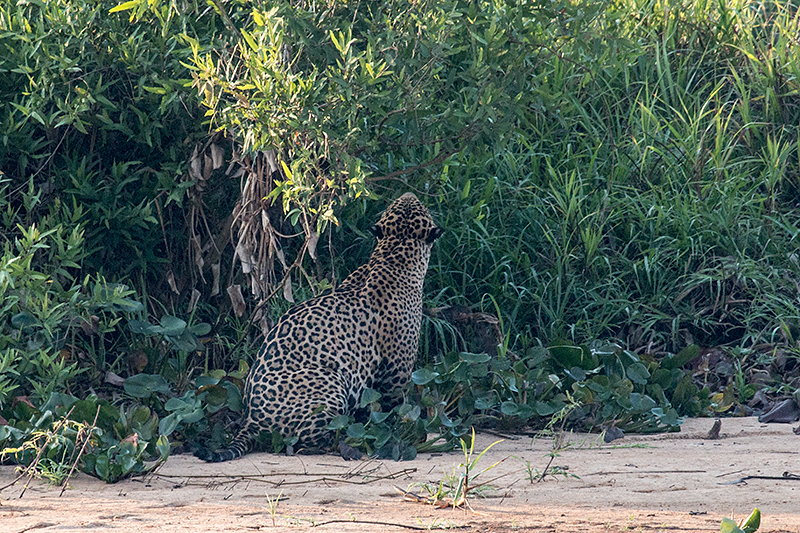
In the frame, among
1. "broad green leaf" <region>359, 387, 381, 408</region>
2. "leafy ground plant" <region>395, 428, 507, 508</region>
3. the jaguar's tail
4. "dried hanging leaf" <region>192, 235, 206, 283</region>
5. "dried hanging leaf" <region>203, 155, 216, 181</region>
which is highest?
"dried hanging leaf" <region>203, 155, 216, 181</region>

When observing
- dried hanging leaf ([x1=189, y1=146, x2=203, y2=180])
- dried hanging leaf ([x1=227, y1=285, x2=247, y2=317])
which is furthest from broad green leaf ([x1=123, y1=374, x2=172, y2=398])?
dried hanging leaf ([x1=189, y1=146, x2=203, y2=180])

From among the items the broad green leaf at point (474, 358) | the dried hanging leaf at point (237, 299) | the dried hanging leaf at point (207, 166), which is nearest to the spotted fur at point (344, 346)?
the broad green leaf at point (474, 358)

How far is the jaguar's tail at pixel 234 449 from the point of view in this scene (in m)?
3.74

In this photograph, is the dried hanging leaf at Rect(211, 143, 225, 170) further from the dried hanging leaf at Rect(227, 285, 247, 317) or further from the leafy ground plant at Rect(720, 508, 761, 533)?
the leafy ground plant at Rect(720, 508, 761, 533)

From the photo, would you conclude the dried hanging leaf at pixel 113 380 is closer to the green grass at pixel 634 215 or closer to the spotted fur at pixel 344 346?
the spotted fur at pixel 344 346

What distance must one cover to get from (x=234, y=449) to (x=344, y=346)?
0.71 m

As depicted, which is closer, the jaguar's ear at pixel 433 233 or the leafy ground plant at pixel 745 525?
the leafy ground plant at pixel 745 525

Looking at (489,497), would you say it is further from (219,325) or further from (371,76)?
(219,325)

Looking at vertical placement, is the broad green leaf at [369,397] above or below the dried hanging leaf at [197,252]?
below

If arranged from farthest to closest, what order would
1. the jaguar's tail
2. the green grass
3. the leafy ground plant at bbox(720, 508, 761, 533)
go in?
1. the green grass
2. the jaguar's tail
3. the leafy ground plant at bbox(720, 508, 761, 533)

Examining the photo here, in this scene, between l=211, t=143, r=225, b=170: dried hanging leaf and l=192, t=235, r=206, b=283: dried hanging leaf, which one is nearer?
l=211, t=143, r=225, b=170: dried hanging leaf

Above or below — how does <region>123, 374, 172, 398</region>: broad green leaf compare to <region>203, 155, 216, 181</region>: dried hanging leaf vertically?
below

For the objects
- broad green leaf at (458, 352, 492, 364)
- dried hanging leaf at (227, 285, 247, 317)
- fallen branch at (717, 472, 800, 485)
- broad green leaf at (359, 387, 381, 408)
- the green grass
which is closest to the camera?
fallen branch at (717, 472, 800, 485)

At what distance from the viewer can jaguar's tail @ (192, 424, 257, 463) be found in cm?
374
